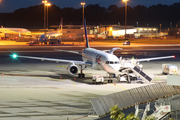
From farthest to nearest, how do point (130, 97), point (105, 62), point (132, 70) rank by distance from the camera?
point (132, 70), point (105, 62), point (130, 97)

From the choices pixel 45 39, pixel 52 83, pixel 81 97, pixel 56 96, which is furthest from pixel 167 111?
pixel 45 39

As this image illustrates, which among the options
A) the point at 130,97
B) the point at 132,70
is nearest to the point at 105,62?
the point at 132,70

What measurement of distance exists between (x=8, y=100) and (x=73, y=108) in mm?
6557

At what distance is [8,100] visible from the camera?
26.6 metres

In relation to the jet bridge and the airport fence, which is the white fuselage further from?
the airport fence

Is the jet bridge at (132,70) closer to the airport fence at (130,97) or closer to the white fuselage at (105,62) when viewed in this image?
the white fuselage at (105,62)

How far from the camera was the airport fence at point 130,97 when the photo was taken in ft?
74.2

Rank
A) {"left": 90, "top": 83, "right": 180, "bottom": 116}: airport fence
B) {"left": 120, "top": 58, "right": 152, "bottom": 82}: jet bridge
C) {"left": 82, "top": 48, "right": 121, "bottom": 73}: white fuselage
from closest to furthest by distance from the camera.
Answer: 1. {"left": 90, "top": 83, "right": 180, "bottom": 116}: airport fence
2. {"left": 82, "top": 48, "right": 121, "bottom": 73}: white fuselage
3. {"left": 120, "top": 58, "right": 152, "bottom": 82}: jet bridge

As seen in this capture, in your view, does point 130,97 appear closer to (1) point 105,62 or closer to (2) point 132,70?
(1) point 105,62

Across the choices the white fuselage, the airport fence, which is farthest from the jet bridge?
the airport fence

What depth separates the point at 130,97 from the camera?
84.8 feet

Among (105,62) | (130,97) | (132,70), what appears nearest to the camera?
(130,97)

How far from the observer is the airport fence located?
2261 centimetres

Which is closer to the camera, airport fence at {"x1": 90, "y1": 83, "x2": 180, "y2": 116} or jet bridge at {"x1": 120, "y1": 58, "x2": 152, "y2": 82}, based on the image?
airport fence at {"x1": 90, "y1": 83, "x2": 180, "y2": 116}
